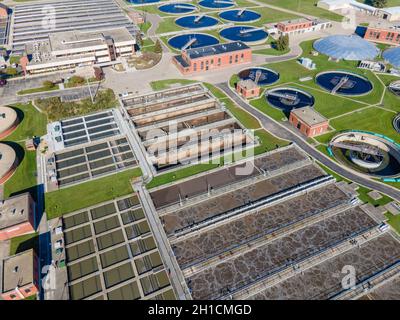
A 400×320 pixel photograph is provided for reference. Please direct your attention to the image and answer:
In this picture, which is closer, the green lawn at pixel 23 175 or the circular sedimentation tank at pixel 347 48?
the green lawn at pixel 23 175

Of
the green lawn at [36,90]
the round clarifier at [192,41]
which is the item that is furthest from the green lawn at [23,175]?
the round clarifier at [192,41]

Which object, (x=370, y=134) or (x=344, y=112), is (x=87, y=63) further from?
(x=370, y=134)

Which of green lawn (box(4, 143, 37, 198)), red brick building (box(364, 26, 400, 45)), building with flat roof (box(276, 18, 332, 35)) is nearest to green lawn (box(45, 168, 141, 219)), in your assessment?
green lawn (box(4, 143, 37, 198))

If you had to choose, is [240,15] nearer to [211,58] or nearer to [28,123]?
[211,58]

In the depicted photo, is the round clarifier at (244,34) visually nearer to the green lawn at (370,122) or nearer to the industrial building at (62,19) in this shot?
the industrial building at (62,19)

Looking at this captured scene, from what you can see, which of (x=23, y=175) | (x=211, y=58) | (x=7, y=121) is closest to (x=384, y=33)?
(x=211, y=58)

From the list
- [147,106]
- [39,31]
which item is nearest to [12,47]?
[39,31]
